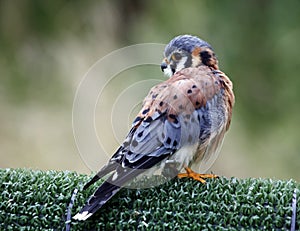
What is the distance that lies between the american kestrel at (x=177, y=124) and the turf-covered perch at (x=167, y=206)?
9 cm

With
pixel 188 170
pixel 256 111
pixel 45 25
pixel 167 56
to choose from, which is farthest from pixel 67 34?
Result: pixel 188 170

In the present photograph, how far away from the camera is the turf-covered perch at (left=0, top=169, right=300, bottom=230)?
8.96 ft

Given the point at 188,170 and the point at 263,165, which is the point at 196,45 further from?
the point at 263,165

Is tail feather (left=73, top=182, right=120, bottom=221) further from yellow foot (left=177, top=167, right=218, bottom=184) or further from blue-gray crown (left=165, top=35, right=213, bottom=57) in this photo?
blue-gray crown (left=165, top=35, right=213, bottom=57)

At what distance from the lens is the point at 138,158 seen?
2.85 meters

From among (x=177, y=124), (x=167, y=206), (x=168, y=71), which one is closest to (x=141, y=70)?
(x=168, y=71)

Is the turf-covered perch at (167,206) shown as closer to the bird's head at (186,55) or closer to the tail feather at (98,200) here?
the tail feather at (98,200)

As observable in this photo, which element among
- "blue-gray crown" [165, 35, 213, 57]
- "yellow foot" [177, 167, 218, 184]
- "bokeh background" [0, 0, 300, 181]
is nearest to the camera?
"yellow foot" [177, 167, 218, 184]

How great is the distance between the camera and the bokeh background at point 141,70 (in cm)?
536

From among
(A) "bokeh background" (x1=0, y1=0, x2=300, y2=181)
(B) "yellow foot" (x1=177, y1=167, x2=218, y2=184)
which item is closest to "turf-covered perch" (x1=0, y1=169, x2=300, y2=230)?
(B) "yellow foot" (x1=177, y1=167, x2=218, y2=184)

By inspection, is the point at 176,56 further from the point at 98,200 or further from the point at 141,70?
the point at 141,70

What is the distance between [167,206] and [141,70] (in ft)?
8.19

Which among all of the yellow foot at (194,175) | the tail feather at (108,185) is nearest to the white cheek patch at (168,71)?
the yellow foot at (194,175)

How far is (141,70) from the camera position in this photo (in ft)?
17.0
